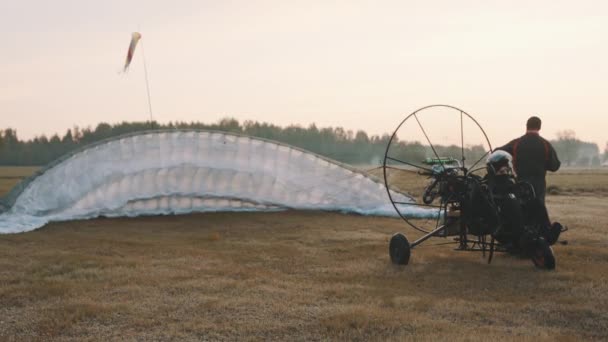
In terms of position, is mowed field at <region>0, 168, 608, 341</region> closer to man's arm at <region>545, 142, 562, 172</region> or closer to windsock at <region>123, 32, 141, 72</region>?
man's arm at <region>545, 142, 562, 172</region>

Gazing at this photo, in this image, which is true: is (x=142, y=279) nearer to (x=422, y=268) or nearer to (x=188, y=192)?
(x=422, y=268)

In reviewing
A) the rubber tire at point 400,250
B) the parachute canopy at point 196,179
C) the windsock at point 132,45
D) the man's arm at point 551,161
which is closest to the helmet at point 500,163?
the man's arm at point 551,161

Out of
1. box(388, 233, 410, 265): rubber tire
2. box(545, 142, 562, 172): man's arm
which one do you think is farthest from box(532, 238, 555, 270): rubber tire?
box(388, 233, 410, 265): rubber tire

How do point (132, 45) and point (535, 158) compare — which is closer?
point (535, 158)

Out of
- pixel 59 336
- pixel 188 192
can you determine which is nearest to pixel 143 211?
pixel 188 192

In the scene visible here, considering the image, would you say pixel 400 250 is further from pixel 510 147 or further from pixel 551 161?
pixel 551 161

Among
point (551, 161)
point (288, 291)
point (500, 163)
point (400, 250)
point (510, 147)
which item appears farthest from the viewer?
point (510, 147)

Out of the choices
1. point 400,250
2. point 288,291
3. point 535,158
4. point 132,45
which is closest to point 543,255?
point 535,158
